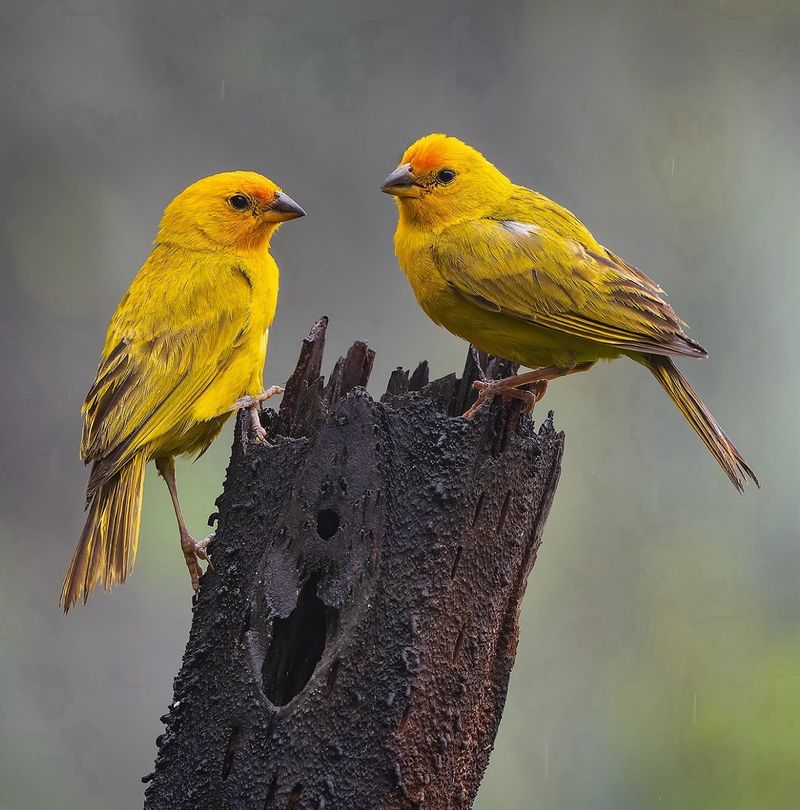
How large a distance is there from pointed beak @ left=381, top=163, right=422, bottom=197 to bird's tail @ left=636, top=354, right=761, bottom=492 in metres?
0.99

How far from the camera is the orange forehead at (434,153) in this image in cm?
439

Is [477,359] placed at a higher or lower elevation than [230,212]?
lower

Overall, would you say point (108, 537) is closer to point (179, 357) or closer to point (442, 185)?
point (179, 357)

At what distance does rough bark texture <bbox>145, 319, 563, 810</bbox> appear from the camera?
3.07 meters

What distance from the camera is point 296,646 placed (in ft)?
10.5

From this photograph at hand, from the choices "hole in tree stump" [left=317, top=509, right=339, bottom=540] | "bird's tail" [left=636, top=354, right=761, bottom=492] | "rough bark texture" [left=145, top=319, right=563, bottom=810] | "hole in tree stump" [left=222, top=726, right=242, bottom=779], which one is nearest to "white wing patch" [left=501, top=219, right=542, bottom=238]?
"bird's tail" [left=636, top=354, right=761, bottom=492]

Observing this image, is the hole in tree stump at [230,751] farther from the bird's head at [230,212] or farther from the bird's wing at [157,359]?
the bird's head at [230,212]

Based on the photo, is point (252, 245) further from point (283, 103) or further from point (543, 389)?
point (283, 103)

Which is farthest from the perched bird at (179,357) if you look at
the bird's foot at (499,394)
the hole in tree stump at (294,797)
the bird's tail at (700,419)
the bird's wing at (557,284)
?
the bird's tail at (700,419)

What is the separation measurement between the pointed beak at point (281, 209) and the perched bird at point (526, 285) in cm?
61

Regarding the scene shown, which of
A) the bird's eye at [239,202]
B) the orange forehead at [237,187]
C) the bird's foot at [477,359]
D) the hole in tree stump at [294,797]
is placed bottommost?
the hole in tree stump at [294,797]

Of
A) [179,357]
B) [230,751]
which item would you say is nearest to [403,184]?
[179,357]

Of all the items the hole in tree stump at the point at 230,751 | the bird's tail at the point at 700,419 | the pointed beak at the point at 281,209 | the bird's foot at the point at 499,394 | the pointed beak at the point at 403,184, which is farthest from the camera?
the pointed beak at the point at 281,209

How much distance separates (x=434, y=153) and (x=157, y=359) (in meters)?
1.25
